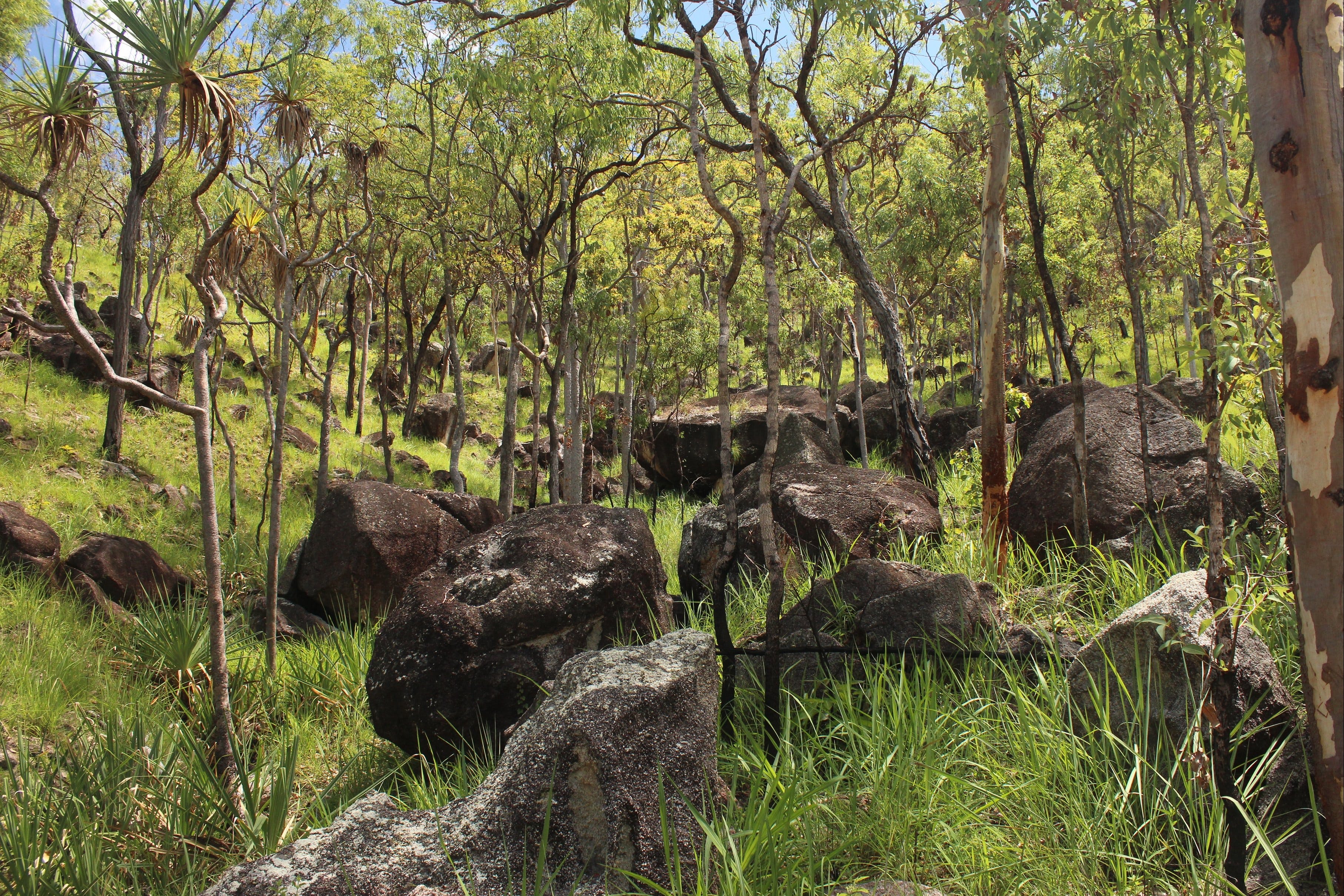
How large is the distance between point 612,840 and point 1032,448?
6.03 meters

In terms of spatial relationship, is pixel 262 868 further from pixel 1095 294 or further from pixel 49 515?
pixel 1095 294

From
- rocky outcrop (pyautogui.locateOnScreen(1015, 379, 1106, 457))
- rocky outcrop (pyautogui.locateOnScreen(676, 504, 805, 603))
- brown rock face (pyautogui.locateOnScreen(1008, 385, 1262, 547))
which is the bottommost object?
rocky outcrop (pyautogui.locateOnScreen(676, 504, 805, 603))

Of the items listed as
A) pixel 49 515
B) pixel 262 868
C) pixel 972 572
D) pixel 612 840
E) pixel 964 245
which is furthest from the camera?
pixel 964 245

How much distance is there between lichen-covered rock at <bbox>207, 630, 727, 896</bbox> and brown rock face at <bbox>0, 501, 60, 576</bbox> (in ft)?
23.6

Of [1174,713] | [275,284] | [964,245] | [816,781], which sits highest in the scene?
[964,245]

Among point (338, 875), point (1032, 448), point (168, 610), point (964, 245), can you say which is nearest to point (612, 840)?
point (338, 875)

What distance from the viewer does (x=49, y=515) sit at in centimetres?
1116

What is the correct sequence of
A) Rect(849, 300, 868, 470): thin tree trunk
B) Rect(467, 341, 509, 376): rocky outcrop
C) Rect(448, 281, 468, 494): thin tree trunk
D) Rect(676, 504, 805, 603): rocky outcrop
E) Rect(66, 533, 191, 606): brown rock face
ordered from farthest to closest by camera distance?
1. Rect(467, 341, 509, 376): rocky outcrop
2. Rect(849, 300, 868, 470): thin tree trunk
3. Rect(448, 281, 468, 494): thin tree trunk
4. Rect(66, 533, 191, 606): brown rock face
5. Rect(676, 504, 805, 603): rocky outcrop

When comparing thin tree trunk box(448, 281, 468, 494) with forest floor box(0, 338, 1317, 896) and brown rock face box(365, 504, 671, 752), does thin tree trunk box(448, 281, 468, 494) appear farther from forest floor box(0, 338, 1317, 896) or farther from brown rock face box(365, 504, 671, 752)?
brown rock face box(365, 504, 671, 752)

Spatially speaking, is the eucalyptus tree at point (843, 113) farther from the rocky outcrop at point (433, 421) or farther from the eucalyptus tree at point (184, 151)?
the rocky outcrop at point (433, 421)

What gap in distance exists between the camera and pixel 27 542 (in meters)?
8.29

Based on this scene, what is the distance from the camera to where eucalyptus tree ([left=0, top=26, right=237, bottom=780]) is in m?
3.74

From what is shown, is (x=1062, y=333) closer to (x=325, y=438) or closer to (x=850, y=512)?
(x=850, y=512)

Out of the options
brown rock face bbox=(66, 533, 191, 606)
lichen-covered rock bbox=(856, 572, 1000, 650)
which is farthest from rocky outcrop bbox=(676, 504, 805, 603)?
brown rock face bbox=(66, 533, 191, 606)
